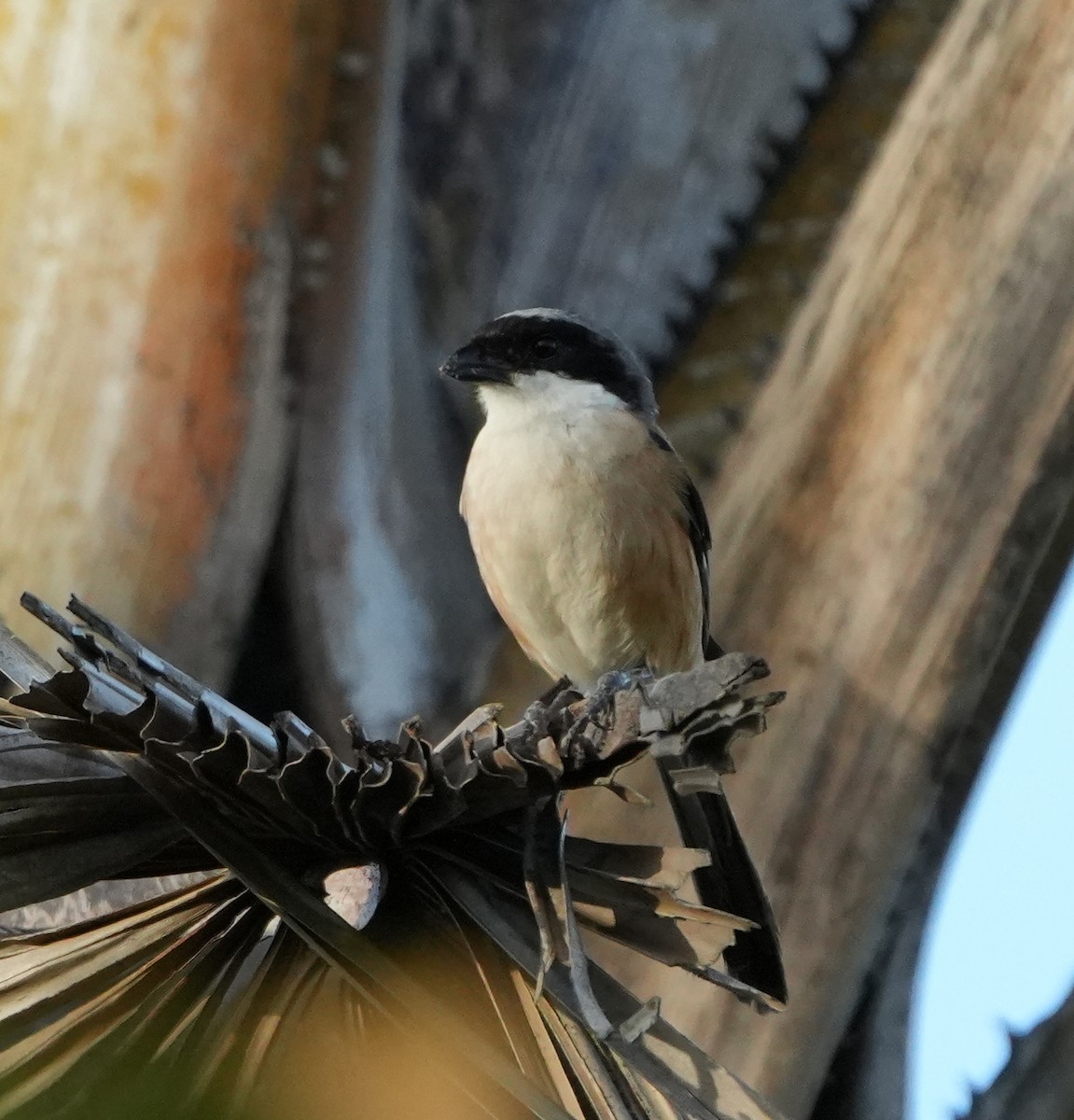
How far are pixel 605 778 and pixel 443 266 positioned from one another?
255 centimetres

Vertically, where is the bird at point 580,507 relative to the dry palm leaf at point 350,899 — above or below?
above

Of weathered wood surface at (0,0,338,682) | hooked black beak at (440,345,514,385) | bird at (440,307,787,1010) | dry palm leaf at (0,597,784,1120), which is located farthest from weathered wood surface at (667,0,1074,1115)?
dry palm leaf at (0,597,784,1120)

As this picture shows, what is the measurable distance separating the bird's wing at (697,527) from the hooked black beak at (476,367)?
28 cm

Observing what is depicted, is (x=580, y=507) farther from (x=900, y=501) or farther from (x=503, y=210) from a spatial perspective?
(x=503, y=210)

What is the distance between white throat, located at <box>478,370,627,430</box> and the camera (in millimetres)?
2877

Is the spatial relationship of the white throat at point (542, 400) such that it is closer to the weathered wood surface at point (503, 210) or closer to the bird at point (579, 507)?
the bird at point (579, 507)

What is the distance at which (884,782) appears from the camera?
9.00ft

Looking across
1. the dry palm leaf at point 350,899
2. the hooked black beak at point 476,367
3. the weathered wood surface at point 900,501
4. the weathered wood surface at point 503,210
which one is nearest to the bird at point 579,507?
the hooked black beak at point 476,367

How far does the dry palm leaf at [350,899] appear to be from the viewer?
1.30 m

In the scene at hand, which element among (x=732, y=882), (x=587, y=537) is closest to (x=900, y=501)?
(x=587, y=537)

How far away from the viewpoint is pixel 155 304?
304 cm

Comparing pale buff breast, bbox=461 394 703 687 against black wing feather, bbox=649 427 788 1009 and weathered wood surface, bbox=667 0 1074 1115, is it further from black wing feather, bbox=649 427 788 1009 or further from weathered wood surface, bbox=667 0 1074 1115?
weathered wood surface, bbox=667 0 1074 1115

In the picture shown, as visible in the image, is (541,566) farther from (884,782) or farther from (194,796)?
(194,796)

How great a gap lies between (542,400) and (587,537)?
31 cm
